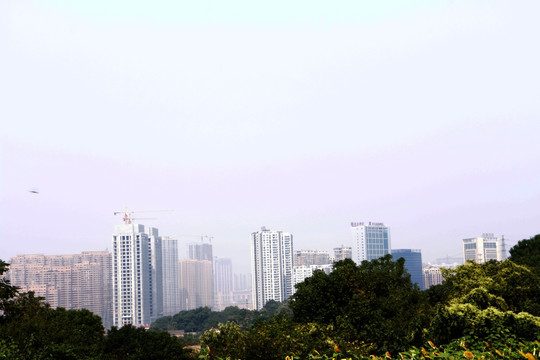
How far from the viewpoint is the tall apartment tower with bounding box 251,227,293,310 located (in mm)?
132250

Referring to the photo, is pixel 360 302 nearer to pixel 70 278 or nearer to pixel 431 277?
pixel 70 278

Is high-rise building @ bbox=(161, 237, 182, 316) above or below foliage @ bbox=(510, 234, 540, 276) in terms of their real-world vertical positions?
below

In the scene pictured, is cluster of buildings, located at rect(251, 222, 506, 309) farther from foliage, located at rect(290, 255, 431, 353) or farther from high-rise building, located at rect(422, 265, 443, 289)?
foliage, located at rect(290, 255, 431, 353)

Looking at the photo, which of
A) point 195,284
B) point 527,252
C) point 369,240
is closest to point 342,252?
point 369,240

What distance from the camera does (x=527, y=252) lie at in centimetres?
2658

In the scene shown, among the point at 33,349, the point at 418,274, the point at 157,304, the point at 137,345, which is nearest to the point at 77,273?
the point at 157,304

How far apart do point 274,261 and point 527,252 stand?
107452 mm

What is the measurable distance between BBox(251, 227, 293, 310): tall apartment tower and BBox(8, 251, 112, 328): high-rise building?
1373 inches

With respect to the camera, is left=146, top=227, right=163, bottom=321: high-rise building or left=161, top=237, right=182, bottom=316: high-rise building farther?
left=161, top=237, right=182, bottom=316: high-rise building

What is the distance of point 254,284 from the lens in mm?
139000

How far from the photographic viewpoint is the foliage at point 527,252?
2347cm

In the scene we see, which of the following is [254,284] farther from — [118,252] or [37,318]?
[37,318]

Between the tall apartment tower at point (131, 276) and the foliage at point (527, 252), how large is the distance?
9650cm

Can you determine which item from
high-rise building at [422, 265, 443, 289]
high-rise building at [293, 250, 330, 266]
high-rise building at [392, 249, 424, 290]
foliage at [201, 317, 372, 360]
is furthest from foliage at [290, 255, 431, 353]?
high-rise building at [392, 249, 424, 290]
